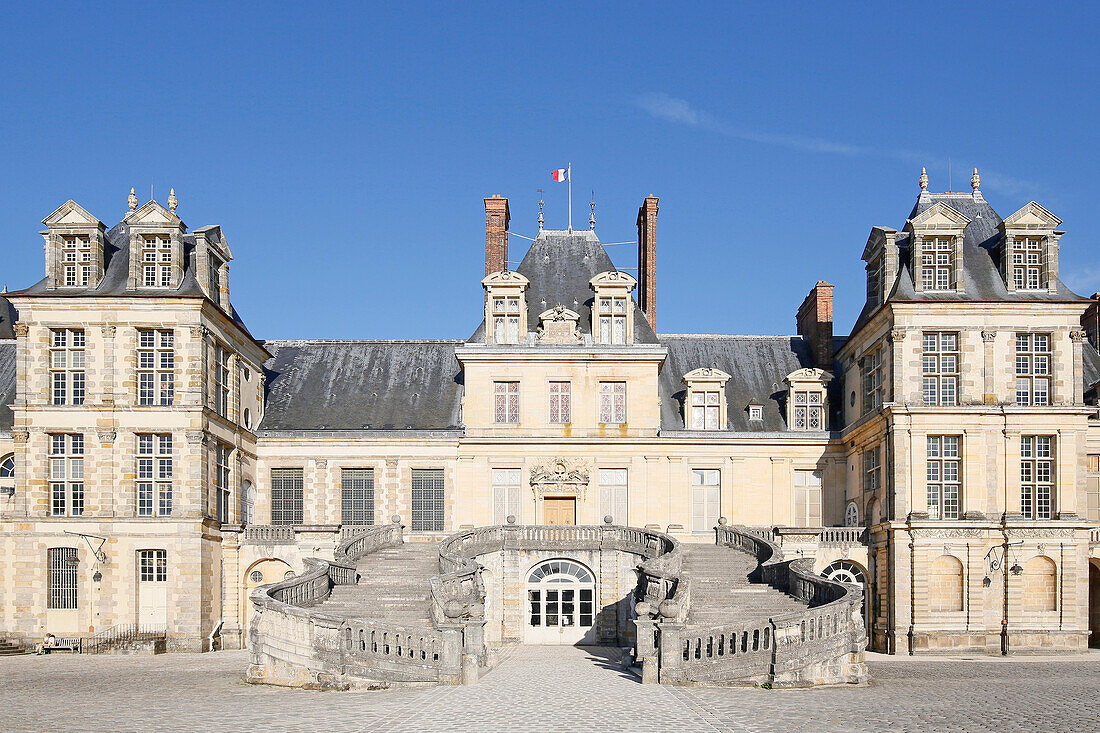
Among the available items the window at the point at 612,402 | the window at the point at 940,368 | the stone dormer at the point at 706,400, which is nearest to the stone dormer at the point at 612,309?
the window at the point at 612,402

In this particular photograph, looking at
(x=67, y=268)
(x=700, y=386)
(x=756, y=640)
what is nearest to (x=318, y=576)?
(x=756, y=640)

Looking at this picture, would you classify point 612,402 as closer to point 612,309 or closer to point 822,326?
point 612,309

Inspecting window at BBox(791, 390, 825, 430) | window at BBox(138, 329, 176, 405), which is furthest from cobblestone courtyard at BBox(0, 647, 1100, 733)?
window at BBox(791, 390, 825, 430)

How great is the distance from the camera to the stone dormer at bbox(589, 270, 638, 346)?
38938 mm

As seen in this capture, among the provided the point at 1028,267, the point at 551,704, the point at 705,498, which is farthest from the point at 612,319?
the point at 551,704

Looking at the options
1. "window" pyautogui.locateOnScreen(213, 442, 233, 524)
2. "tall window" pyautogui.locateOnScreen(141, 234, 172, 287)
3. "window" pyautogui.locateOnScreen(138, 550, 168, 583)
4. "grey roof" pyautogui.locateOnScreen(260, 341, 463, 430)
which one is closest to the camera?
"window" pyautogui.locateOnScreen(138, 550, 168, 583)

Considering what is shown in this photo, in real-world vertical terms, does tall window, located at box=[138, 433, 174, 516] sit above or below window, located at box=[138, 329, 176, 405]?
below

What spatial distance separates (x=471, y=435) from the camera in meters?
38.6

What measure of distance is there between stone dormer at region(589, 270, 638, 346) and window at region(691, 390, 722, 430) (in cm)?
310

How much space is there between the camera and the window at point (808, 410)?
39906 millimetres

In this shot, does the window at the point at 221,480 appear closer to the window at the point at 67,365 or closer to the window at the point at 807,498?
the window at the point at 67,365

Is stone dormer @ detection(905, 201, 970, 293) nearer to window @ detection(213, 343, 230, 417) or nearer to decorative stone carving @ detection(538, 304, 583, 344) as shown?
decorative stone carving @ detection(538, 304, 583, 344)

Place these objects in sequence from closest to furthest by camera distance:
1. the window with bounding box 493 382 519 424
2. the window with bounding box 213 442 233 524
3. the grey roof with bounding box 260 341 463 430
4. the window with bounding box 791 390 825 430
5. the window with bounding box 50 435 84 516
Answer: the window with bounding box 50 435 84 516
the window with bounding box 213 442 233 524
the window with bounding box 493 382 519 424
the window with bounding box 791 390 825 430
the grey roof with bounding box 260 341 463 430

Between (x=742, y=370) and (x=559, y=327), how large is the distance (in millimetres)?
7439
